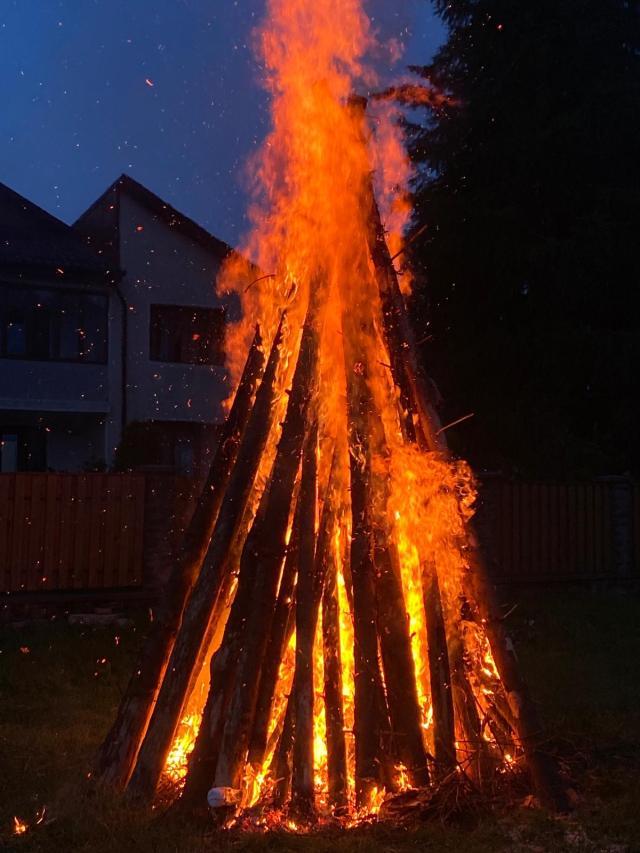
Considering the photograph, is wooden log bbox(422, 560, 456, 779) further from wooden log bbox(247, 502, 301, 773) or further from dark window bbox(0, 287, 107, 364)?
dark window bbox(0, 287, 107, 364)

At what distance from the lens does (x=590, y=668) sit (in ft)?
30.4

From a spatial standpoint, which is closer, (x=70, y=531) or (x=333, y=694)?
(x=333, y=694)

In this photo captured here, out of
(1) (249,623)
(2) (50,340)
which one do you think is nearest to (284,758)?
(1) (249,623)

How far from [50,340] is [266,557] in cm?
1635

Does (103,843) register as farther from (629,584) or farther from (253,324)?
(629,584)

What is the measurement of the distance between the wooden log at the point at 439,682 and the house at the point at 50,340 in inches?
605

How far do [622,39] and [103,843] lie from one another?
1989cm

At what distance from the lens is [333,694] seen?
16.8ft

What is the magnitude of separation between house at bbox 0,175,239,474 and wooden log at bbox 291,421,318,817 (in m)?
14.5

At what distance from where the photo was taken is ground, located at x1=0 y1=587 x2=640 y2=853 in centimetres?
465

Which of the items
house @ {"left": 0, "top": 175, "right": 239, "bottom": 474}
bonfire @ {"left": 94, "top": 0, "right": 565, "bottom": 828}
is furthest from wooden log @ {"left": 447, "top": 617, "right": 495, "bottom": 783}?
house @ {"left": 0, "top": 175, "right": 239, "bottom": 474}

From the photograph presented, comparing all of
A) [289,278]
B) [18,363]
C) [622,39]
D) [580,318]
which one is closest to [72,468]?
[18,363]

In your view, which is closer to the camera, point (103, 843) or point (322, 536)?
point (103, 843)

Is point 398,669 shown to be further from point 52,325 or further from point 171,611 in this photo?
point 52,325
